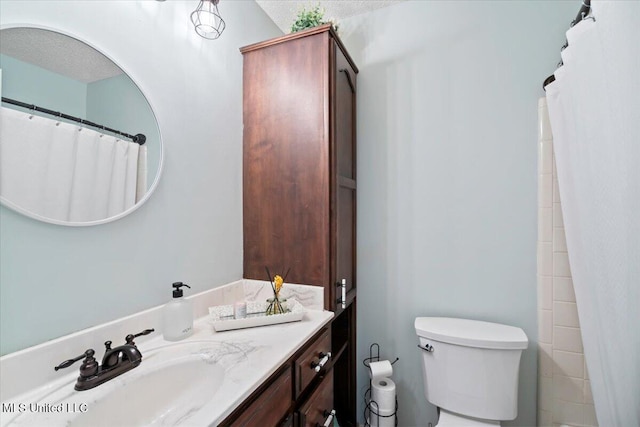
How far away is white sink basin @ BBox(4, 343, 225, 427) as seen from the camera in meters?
0.65

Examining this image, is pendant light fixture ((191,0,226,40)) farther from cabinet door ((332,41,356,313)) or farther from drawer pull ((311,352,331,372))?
drawer pull ((311,352,331,372))

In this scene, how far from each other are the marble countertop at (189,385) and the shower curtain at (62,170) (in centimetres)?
45

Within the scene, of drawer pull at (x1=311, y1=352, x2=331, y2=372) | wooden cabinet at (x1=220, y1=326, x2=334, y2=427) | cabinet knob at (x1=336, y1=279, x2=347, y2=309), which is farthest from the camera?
cabinet knob at (x1=336, y1=279, x2=347, y2=309)

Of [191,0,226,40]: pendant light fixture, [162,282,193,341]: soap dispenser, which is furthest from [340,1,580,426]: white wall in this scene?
[162,282,193,341]: soap dispenser

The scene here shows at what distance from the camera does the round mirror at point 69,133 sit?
712 mm

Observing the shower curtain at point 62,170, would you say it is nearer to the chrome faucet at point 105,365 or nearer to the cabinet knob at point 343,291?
the chrome faucet at point 105,365

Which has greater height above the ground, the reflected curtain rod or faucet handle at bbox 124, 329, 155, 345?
the reflected curtain rod

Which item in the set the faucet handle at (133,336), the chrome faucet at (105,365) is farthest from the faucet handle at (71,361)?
the faucet handle at (133,336)

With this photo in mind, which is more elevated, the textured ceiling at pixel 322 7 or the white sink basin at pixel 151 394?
the textured ceiling at pixel 322 7

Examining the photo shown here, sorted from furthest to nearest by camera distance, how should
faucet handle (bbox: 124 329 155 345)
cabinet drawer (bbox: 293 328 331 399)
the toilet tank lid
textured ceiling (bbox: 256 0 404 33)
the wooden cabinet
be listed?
textured ceiling (bbox: 256 0 404 33) → the toilet tank lid → cabinet drawer (bbox: 293 328 331 399) → faucet handle (bbox: 124 329 155 345) → the wooden cabinet

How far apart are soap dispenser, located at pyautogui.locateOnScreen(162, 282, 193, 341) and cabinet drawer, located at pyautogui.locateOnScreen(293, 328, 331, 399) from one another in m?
0.41

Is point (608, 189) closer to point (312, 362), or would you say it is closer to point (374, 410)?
point (312, 362)

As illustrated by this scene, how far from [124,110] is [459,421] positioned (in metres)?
1.89

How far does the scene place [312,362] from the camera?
1.07 m
